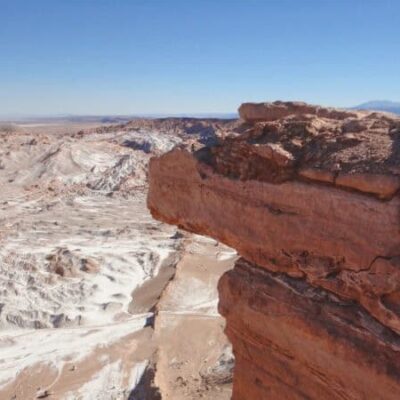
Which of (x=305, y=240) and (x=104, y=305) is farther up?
(x=305, y=240)

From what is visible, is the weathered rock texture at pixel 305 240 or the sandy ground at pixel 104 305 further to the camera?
the sandy ground at pixel 104 305

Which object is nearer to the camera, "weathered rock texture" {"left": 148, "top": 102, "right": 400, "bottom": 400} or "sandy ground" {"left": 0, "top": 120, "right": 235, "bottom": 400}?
"weathered rock texture" {"left": 148, "top": 102, "right": 400, "bottom": 400}

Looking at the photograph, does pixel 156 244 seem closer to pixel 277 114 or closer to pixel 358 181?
pixel 277 114

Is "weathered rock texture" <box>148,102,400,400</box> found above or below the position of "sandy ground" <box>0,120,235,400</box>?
above

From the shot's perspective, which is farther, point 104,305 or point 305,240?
point 104,305
